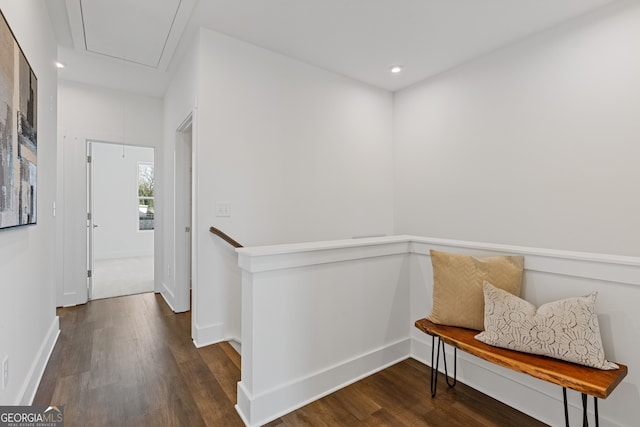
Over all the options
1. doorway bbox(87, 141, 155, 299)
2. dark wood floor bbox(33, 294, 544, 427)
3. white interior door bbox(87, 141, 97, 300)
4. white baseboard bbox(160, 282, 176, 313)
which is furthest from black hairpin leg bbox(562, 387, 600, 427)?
doorway bbox(87, 141, 155, 299)

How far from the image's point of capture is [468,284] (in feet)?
6.18

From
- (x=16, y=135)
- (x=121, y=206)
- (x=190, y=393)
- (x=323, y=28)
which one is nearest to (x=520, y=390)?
(x=190, y=393)

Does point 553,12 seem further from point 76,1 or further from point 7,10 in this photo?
point 76,1

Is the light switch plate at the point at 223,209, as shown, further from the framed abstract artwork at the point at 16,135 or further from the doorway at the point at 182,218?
the framed abstract artwork at the point at 16,135

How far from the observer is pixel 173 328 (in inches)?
120

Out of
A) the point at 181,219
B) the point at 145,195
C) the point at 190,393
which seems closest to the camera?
the point at 190,393

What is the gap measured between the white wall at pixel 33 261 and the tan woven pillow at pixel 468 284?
2.32 meters

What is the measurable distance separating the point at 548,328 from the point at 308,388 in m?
1.38

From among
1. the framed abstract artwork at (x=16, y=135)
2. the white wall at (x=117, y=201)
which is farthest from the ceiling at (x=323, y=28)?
the white wall at (x=117, y=201)

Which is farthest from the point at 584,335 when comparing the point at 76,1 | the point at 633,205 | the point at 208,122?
the point at 76,1

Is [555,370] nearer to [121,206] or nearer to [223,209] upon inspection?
[223,209]

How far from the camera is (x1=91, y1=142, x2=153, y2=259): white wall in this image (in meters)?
6.88

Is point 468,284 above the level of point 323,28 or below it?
below

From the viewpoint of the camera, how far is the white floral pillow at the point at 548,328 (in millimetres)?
1441
